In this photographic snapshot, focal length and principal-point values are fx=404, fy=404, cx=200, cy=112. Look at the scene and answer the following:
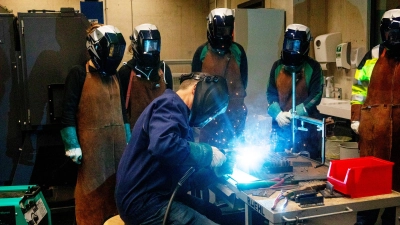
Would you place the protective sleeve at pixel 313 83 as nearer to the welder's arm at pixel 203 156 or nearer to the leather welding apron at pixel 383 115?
the leather welding apron at pixel 383 115

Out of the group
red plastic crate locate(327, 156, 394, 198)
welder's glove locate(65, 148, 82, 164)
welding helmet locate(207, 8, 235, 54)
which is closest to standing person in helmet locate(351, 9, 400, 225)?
red plastic crate locate(327, 156, 394, 198)

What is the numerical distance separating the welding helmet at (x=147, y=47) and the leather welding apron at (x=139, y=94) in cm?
14

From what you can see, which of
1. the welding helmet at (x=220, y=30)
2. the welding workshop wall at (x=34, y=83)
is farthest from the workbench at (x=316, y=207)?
the welding workshop wall at (x=34, y=83)

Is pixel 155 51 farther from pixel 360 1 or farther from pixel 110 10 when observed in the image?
pixel 110 10

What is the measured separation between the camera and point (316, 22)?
18.5 feet

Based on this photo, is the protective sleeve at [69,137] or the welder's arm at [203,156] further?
the protective sleeve at [69,137]

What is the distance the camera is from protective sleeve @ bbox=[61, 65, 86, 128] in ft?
9.42

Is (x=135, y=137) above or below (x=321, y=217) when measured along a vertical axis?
above

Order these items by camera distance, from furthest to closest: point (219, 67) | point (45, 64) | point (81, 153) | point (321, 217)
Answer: point (219, 67) < point (45, 64) < point (81, 153) < point (321, 217)

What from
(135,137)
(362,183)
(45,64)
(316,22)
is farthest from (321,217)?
(316,22)

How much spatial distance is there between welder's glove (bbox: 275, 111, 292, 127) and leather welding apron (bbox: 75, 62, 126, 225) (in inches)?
54.5

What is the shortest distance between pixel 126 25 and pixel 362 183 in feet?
21.5

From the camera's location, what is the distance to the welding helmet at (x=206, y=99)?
1.99 metres

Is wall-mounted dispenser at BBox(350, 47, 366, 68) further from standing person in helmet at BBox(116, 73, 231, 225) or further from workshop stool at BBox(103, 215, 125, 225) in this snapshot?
workshop stool at BBox(103, 215, 125, 225)
